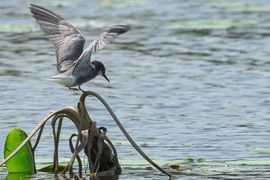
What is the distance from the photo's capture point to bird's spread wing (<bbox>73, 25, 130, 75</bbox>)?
8.00 meters

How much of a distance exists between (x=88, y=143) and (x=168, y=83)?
6054 mm

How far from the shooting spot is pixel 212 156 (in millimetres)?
9953

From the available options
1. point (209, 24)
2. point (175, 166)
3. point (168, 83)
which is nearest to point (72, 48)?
point (175, 166)

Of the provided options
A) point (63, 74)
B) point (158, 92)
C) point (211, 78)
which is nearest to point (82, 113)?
point (63, 74)

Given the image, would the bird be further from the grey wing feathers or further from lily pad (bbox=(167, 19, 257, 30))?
lily pad (bbox=(167, 19, 257, 30))

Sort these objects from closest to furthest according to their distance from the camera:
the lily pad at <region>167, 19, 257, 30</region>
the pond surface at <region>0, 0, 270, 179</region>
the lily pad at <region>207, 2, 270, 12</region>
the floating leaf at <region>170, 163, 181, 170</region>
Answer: the floating leaf at <region>170, 163, 181, 170</region> < the pond surface at <region>0, 0, 270, 179</region> < the lily pad at <region>167, 19, 257, 30</region> < the lily pad at <region>207, 2, 270, 12</region>

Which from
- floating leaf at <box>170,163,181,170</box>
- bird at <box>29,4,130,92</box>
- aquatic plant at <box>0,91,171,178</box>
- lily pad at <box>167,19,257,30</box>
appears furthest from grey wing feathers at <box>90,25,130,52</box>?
lily pad at <box>167,19,257,30</box>

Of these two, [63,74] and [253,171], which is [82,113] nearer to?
[63,74]

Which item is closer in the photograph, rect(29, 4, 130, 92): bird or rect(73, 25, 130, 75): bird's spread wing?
rect(73, 25, 130, 75): bird's spread wing

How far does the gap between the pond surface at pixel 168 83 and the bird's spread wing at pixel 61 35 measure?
1.09 meters

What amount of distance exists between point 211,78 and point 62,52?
238 inches

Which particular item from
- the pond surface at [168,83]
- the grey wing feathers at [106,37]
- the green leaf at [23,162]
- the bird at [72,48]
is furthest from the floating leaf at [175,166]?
the grey wing feathers at [106,37]

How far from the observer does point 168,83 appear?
47.5ft

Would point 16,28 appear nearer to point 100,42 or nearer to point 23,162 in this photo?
point 23,162
